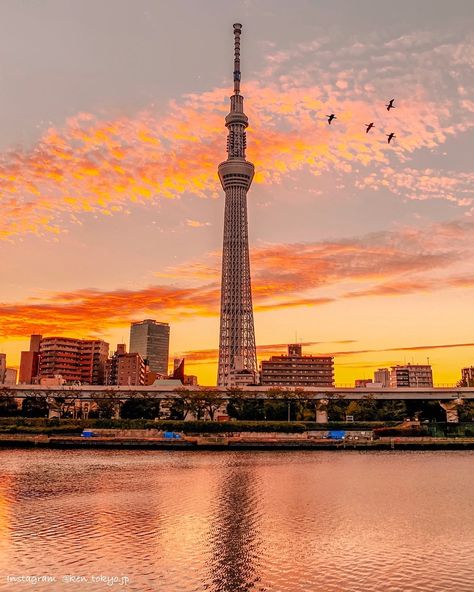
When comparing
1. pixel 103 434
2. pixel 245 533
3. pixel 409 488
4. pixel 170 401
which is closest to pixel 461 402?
pixel 170 401

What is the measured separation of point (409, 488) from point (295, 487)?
26.3ft

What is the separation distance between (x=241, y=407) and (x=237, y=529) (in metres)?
83.9

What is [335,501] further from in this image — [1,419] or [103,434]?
[1,419]

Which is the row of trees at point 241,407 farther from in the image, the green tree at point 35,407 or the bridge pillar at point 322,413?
the bridge pillar at point 322,413

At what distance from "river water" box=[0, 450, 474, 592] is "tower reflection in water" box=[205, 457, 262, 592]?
7cm

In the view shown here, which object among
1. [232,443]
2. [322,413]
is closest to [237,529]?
[232,443]

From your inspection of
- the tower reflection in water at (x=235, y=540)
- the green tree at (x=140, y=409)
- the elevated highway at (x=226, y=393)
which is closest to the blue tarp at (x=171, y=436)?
the green tree at (x=140, y=409)

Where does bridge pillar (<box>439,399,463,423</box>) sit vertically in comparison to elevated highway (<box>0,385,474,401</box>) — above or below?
below

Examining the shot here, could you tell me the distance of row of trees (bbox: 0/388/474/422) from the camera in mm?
109625

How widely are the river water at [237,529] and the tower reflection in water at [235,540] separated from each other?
70 mm

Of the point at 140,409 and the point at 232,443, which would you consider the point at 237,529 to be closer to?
the point at 232,443

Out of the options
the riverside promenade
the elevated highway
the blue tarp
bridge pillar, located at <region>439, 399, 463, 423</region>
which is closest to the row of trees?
the elevated highway

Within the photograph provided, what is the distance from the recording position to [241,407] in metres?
112

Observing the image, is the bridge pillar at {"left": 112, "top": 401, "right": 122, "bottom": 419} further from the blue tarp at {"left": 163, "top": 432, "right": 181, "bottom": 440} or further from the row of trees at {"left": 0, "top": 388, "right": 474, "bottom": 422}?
the blue tarp at {"left": 163, "top": 432, "right": 181, "bottom": 440}
